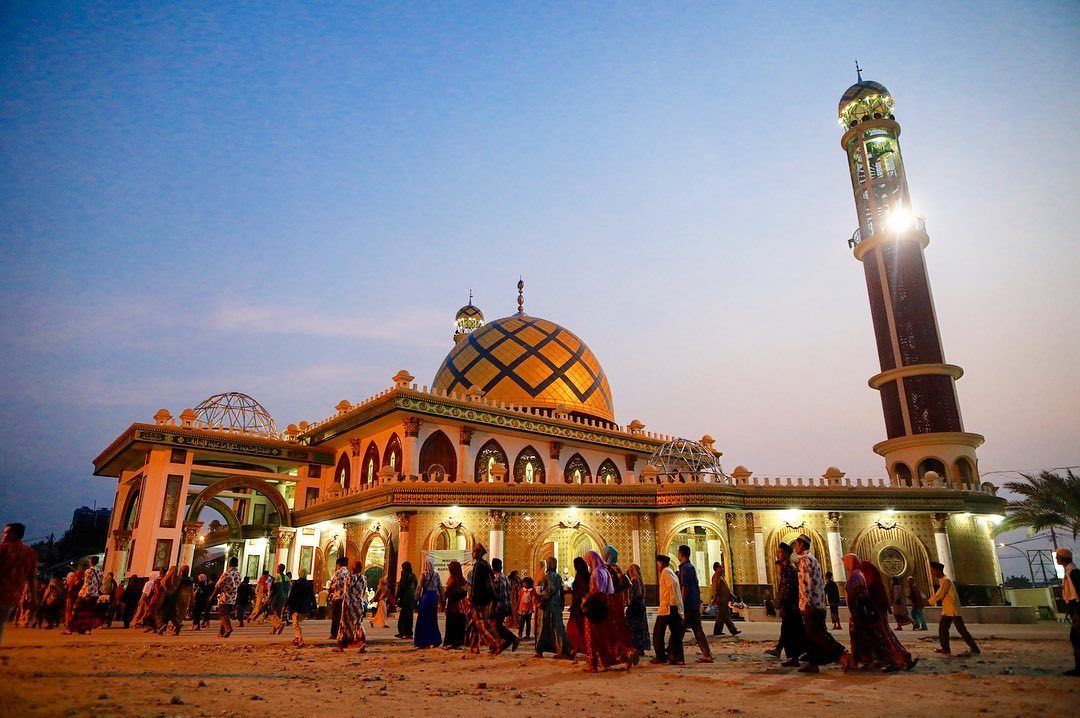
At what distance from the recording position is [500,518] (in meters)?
19.0

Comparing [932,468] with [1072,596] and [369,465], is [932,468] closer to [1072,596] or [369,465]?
[1072,596]

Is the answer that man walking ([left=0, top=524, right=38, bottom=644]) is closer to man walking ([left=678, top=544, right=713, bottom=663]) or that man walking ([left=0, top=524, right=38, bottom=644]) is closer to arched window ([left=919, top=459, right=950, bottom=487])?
man walking ([left=678, top=544, right=713, bottom=663])

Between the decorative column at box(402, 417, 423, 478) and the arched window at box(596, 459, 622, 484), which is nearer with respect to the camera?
the decorative column at box(402, 417, 423, 478)

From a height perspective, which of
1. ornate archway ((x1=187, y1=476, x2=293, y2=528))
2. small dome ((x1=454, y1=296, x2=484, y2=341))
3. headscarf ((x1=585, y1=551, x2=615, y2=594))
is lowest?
headscarf ((x1=585, y1=551, x2=615, y2=594))

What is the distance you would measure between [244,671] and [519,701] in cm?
348

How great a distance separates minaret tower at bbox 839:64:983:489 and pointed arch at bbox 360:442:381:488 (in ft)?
55.2

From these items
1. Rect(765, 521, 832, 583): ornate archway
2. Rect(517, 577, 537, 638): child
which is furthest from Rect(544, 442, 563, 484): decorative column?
Rect(517, 577, 537, 638): child

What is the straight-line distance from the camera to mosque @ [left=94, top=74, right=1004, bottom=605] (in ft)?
63.6

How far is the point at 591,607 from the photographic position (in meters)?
7.53

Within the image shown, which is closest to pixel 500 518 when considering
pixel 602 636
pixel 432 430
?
pixel 432 430

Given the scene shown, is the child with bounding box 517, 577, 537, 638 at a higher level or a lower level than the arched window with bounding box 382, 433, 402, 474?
lower

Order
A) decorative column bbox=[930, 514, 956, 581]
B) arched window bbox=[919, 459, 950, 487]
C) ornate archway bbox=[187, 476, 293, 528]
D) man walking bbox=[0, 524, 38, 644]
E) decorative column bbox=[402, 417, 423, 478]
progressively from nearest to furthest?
1. man walking bbox=[0, 524, 38, 644]
2. decorative column bbox=[930, 514, 956, 581]
3. decorative column bbox=[402, 417, 423, 478]
4. ornate archway bbox=[187, 476, 293, 528]
5. arched window bbox=[919, 459, 950, 487]

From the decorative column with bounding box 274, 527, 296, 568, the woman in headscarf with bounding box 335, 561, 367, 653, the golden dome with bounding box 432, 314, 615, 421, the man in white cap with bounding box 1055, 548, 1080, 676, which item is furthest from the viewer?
the golden dome with bounding box 432, 314, 615, 421

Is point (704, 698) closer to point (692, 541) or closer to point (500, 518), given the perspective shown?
point (500, 518)
